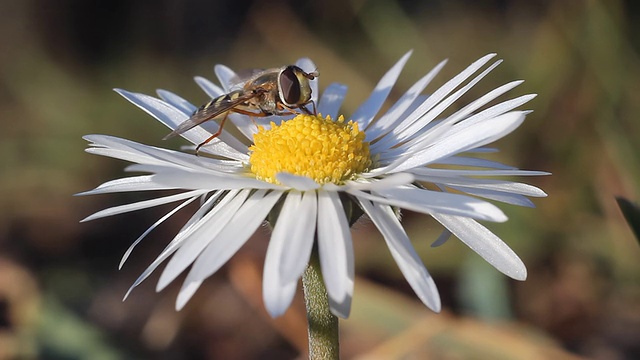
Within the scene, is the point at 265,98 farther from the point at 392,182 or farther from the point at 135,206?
the point at 392,182

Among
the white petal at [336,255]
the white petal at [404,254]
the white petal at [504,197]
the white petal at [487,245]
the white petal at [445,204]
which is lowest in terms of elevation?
the white petal at [336,255]

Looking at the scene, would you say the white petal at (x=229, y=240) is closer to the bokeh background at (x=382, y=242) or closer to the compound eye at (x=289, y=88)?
the compound eye at (x=289, y=88)

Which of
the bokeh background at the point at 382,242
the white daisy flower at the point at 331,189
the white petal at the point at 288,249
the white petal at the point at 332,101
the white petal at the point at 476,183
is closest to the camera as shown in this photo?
the white petal at the point at 288,249

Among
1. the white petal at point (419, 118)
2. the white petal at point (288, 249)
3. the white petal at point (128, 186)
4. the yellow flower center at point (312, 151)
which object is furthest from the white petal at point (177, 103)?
the white petal at point (288, 249)

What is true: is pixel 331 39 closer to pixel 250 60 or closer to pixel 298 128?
pixel 250 60

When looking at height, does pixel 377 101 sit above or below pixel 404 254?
above

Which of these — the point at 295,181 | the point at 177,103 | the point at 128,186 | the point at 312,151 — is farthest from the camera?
the point at 177,103

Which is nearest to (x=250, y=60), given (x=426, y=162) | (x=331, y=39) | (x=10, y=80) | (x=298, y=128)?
(x=331, y=39)

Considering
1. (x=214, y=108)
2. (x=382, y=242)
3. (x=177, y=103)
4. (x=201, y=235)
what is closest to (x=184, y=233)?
(x=201, y=235)
